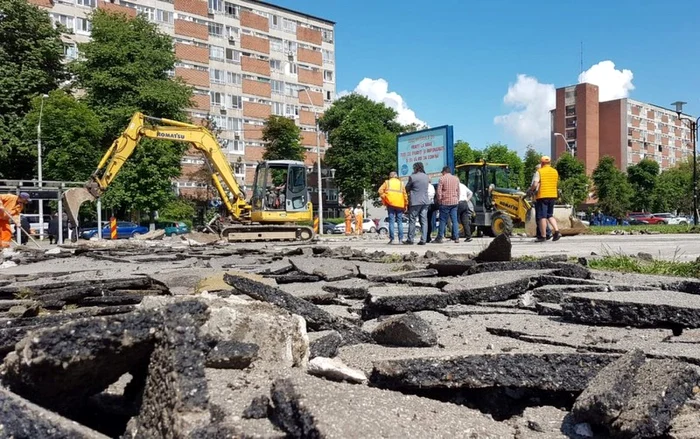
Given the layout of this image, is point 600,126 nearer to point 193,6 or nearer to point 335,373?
point 193,6

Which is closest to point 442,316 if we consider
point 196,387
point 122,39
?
point 196,387

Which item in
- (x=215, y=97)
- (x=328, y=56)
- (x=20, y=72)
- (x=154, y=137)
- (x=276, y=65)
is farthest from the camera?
(x=328, y=56)

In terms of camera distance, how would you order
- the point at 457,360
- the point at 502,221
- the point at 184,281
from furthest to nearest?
the point at 502,221 → the point at 184,281 → the point at 457,360

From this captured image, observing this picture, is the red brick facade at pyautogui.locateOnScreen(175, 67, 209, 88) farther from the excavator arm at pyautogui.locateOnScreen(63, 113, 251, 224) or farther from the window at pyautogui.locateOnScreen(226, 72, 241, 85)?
the excavator arm at pyautogui.locateOnScreen(63, 113, 251, 224)

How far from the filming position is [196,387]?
210 centimetres

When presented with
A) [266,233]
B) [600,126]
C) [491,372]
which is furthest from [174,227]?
[600,126]

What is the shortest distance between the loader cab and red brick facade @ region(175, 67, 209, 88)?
44451 mm

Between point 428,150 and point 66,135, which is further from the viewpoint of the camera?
point 66,135

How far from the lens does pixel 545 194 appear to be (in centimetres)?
1404

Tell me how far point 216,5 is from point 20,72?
27632mm

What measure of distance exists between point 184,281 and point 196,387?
5.18m

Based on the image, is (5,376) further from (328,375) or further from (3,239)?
(3,239)

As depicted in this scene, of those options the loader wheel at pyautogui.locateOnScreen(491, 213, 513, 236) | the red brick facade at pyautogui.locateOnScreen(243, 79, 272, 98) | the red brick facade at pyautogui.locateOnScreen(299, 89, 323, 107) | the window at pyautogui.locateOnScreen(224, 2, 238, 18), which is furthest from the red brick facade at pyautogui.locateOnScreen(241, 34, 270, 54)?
the loader wheel at pyautogui.locateOnScreen(491, 213, 513, 236)

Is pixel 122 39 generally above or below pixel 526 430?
above
